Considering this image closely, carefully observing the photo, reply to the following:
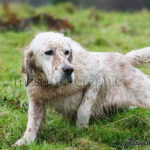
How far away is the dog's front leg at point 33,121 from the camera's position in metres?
3.37

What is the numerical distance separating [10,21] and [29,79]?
6743 mm

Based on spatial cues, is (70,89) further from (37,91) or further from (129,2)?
(129,2)

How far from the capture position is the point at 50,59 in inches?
130

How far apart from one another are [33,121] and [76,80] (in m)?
0.75

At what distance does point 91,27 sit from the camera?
33.5 ft

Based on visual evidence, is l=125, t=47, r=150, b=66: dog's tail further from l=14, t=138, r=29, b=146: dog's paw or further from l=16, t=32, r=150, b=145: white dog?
l=14, t=138, r=29, b=146: dog's paw

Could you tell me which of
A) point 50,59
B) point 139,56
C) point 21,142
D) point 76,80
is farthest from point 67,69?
point 139,56

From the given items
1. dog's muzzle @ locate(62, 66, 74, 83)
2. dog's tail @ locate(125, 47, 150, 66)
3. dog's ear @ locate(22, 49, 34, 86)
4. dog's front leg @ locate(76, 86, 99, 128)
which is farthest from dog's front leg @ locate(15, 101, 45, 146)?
dog's tail @ locate(125, 47, 150, 66)

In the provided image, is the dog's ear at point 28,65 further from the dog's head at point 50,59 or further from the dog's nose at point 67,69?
the dog's nose at point 67,69

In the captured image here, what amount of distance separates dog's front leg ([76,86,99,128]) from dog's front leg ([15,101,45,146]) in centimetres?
49

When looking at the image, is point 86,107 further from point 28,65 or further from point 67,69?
point 28,65

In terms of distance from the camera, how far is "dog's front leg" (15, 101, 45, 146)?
3367 millimetres

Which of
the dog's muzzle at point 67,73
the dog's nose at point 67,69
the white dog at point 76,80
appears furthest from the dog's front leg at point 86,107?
the dog's nose at point 67,69

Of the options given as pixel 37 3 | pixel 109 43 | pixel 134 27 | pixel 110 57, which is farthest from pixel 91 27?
pixel 37 3
